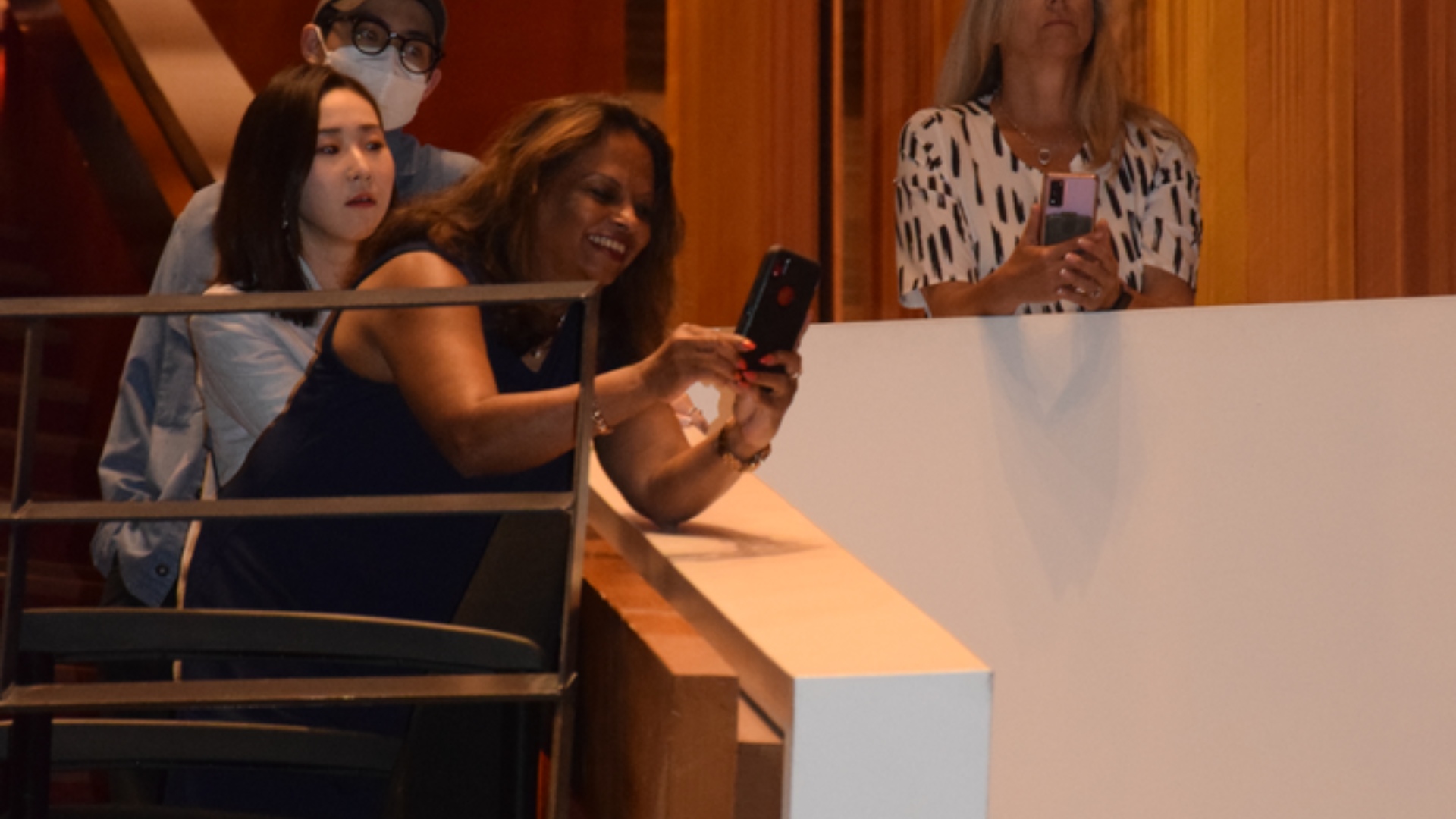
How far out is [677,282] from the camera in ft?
6.00

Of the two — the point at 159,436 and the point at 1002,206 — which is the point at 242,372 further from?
the point at 1002,206

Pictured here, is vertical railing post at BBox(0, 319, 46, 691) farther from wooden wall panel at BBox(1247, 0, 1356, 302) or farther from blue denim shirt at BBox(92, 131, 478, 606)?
wooden wall panel at BBox(1247, 0, 1356, 302)

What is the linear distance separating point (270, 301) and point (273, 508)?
0.11 m

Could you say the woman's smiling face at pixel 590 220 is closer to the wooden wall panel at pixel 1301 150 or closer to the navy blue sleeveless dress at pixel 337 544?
the navy blue sleeveless dress at pixel 337 544

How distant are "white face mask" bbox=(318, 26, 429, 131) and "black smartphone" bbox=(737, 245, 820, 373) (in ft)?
3.89

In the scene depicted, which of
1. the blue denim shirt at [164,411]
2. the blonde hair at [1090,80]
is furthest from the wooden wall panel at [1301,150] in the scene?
the blue denim shirt at [164,411]

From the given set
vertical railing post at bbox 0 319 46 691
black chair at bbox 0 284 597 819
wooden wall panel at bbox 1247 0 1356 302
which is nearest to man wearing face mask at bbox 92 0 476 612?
black chair at bbox 0 284 597 819

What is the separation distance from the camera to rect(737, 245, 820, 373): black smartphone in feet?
4.48

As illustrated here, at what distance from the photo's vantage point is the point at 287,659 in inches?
33.4

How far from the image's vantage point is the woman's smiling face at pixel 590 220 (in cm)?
165

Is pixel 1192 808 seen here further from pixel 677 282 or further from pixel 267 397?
pixel 267 397

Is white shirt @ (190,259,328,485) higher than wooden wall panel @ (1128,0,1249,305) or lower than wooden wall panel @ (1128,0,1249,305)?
lower

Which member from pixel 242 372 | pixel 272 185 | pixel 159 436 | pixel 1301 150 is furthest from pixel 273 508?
pixel 1301 150

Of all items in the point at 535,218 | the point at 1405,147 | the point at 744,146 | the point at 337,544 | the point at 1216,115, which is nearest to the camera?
the point at 337,544
